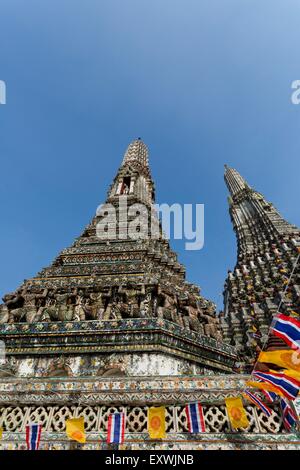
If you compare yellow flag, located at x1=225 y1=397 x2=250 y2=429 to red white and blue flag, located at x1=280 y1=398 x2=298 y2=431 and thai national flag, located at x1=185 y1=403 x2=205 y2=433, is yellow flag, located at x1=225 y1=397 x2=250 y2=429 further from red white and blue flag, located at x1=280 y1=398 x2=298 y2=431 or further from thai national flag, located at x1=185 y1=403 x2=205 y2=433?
red white and blue flag, located at x1=280 y1=398 x2=298 y2=431

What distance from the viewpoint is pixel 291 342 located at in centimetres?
500

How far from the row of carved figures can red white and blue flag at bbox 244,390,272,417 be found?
4.61 metres

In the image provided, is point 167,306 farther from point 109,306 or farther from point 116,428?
point 116,428

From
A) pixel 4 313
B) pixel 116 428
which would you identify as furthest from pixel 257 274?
pixel 116 428

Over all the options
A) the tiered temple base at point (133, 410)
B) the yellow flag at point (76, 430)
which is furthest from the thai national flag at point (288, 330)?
the yellow flag at point (76, 430)

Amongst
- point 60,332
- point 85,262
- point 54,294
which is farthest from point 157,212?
point 60,332

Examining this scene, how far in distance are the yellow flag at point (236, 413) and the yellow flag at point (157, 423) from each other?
1.23 m

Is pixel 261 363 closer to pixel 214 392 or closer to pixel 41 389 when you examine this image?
pixel 214 392

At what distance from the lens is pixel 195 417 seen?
18.3 feet

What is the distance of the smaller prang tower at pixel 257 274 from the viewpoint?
87.8 ft

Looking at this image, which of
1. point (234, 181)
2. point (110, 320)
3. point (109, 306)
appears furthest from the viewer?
point (234, 181)

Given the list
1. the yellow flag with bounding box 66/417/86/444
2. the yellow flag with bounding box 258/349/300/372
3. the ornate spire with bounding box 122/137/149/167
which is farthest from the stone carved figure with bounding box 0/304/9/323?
Result: the ornate spire with bounding box 122/137/149/167

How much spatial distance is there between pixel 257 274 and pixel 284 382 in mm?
33592
